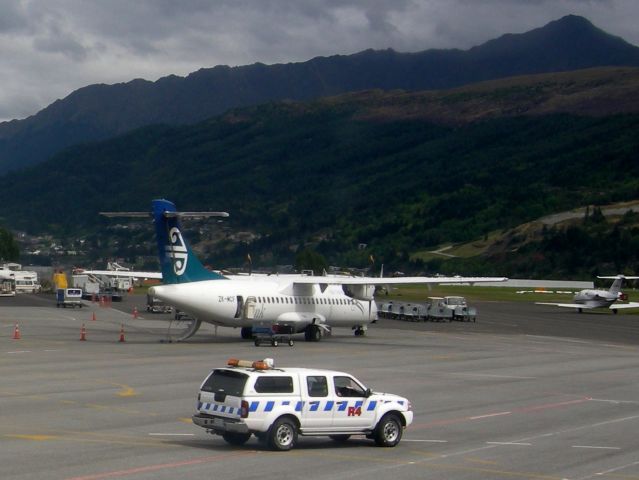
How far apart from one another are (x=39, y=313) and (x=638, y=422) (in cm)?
5485

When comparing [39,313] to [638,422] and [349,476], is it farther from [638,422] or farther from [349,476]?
[349,476]

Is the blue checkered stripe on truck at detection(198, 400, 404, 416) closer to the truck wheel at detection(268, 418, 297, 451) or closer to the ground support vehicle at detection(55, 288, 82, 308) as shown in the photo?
the truck wheel at detection(268, 418, 297, 451)

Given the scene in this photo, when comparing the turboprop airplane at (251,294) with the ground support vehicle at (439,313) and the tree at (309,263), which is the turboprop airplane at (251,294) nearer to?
the ground support vehicle at (439,313)

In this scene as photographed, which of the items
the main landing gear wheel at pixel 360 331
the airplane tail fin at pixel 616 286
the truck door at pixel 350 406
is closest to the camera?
the truck door at pixel 350 406

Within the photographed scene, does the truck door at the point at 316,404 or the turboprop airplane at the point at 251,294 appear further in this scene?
the turboprop airplane at the point at 251,294

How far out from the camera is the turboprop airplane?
52.9 m

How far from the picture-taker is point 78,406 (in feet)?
97.6

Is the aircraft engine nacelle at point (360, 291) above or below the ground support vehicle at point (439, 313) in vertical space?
above

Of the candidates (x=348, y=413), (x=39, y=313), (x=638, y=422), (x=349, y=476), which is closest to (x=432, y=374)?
(x=638, y=422)

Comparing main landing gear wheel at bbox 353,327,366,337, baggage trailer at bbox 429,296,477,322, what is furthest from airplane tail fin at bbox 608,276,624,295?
main landing gear wheel at bbox 353,327,366,337

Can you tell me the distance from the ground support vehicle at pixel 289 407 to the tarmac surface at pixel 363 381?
43 cm

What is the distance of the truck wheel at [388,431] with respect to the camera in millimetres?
24172

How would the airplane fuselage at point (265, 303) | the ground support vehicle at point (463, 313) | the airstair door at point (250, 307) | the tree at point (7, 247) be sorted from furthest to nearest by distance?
the tree at point (7, 247)
the ground support vehicle at point (463, 313)
the airstair door at point (250, 307)
the airplane fuselage at point (265, 303)

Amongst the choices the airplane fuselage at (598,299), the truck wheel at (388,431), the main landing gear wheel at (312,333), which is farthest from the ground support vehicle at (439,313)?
the truck wheel at (388,431)
